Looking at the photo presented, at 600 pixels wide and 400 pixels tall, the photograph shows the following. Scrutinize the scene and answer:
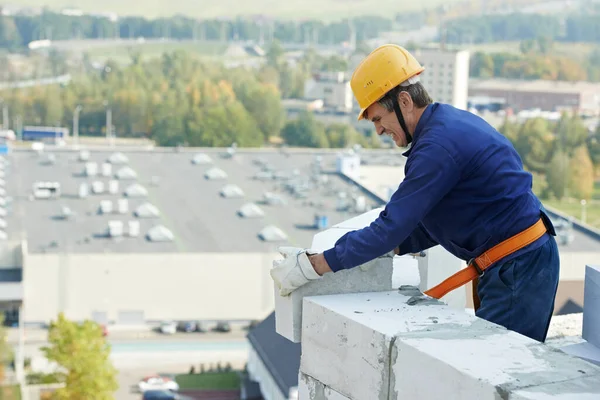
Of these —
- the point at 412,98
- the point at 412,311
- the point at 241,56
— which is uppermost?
the point at 412,98

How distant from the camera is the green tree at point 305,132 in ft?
205

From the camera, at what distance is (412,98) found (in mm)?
3006

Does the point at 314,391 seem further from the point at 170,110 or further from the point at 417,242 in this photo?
the point at 170,110

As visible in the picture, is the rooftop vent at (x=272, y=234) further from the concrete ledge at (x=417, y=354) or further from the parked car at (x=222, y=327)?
the concrete ledge at (x=417, y=354)

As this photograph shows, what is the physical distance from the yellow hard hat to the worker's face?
36 millimetres

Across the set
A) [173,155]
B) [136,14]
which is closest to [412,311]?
[173,155]

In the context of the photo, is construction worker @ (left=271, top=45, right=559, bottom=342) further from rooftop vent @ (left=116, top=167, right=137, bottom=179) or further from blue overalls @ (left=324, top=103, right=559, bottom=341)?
rooftop vent @ (left=116, top=167, right=137, bottom=179)

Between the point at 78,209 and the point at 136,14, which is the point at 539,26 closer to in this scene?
the point at 136,14

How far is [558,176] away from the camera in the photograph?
49.7m

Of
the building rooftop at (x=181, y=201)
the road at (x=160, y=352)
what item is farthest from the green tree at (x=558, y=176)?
the road at (x=160, y=352)

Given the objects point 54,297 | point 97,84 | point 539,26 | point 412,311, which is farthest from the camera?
point 539,26

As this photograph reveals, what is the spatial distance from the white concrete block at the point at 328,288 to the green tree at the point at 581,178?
1915 inches

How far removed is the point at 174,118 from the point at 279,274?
Answer: 58491mm

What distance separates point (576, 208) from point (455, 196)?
48640 millimetres
